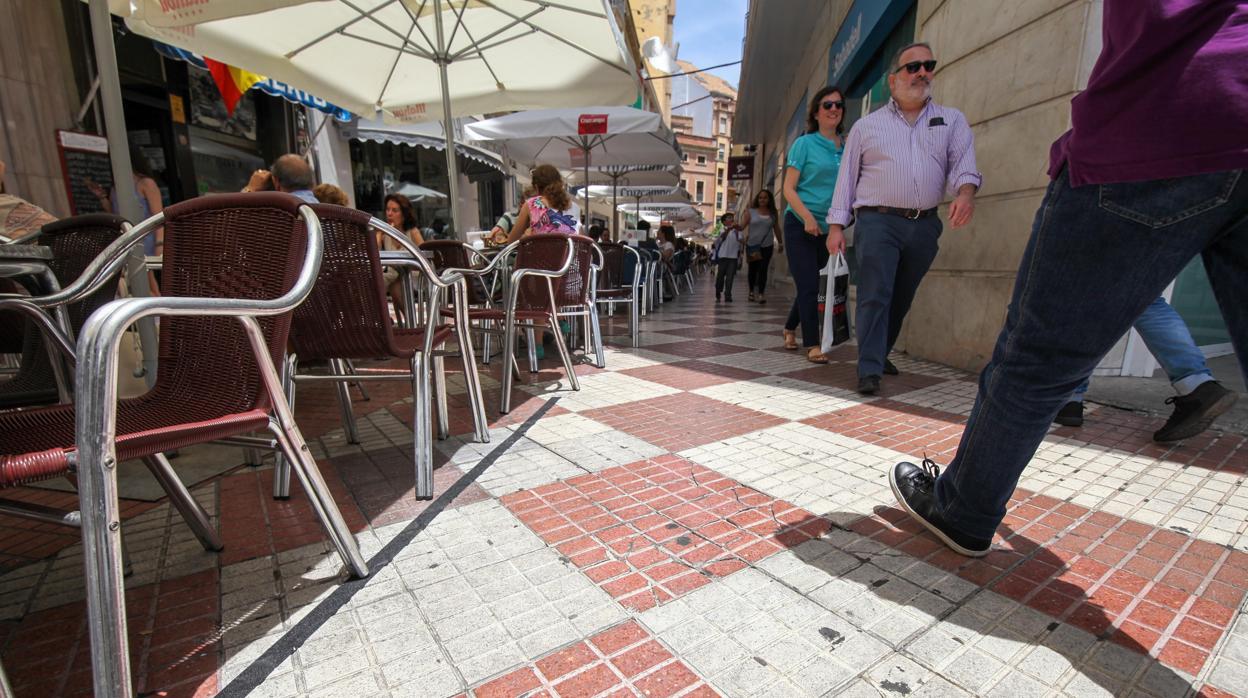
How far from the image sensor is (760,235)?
9.01 meters

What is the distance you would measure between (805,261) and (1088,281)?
328 centimetres

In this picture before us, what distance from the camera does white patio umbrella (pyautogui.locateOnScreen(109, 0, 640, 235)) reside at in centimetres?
375

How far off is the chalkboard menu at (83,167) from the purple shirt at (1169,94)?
671cm

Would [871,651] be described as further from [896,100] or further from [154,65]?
[154,65]

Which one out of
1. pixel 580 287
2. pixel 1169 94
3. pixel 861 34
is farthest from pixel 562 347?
pixel 861 34

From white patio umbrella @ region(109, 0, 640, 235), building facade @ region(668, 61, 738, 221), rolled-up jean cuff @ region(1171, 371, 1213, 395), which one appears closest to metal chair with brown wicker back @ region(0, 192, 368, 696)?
white patio umbrella @ region(109, 0, 640, 235)

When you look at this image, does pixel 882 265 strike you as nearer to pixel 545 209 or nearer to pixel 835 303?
pixel 835 303

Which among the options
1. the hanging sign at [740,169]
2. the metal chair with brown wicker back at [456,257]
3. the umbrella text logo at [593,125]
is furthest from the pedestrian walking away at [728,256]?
the hanging sign at [740,169]

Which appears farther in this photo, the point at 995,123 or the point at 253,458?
the point at 995,123

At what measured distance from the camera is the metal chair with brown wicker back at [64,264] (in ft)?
6.16

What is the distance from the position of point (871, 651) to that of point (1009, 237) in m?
3.32

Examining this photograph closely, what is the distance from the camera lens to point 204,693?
1065 millimetres

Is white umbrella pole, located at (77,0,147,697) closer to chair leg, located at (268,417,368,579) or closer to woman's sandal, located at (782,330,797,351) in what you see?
chair leg, located at (268,417,368,579)

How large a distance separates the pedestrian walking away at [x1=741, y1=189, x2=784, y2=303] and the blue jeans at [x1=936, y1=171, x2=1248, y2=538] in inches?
255
